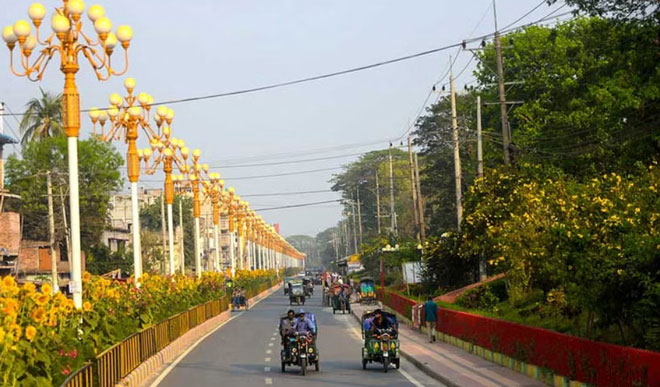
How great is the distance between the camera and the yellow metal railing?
16.6m

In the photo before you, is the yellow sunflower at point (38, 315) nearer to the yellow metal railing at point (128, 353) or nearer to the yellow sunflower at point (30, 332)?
the yellow metal railing at point (128, 353)

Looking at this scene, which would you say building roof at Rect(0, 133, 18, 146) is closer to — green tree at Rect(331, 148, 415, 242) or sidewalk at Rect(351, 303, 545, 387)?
sidewalk at Rect(351, 303, 545, 387)

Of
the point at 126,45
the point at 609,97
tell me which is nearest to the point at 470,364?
the point at 126,45

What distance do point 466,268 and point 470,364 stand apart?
946 inches

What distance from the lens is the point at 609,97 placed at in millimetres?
50969

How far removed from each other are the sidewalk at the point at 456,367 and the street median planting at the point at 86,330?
700 centimetres

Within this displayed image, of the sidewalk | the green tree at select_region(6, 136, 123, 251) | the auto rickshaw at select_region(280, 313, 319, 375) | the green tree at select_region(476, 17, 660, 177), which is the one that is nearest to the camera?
the sidewalk

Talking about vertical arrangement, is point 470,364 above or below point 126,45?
below

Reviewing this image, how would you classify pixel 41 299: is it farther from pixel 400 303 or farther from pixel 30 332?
pixel 400 303

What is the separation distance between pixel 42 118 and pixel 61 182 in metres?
8.47

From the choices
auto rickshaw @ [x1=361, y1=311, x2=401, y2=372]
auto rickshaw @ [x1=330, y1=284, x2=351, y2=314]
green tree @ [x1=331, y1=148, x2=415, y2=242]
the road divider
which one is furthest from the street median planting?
green tree @ [x1=331, y1=148, x2=415, y2=242]

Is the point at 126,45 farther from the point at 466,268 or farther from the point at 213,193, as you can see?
the point at 213,193

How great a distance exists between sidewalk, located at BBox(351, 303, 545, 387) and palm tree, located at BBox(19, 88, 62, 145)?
63158mm

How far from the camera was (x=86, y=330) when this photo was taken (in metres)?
20.2
